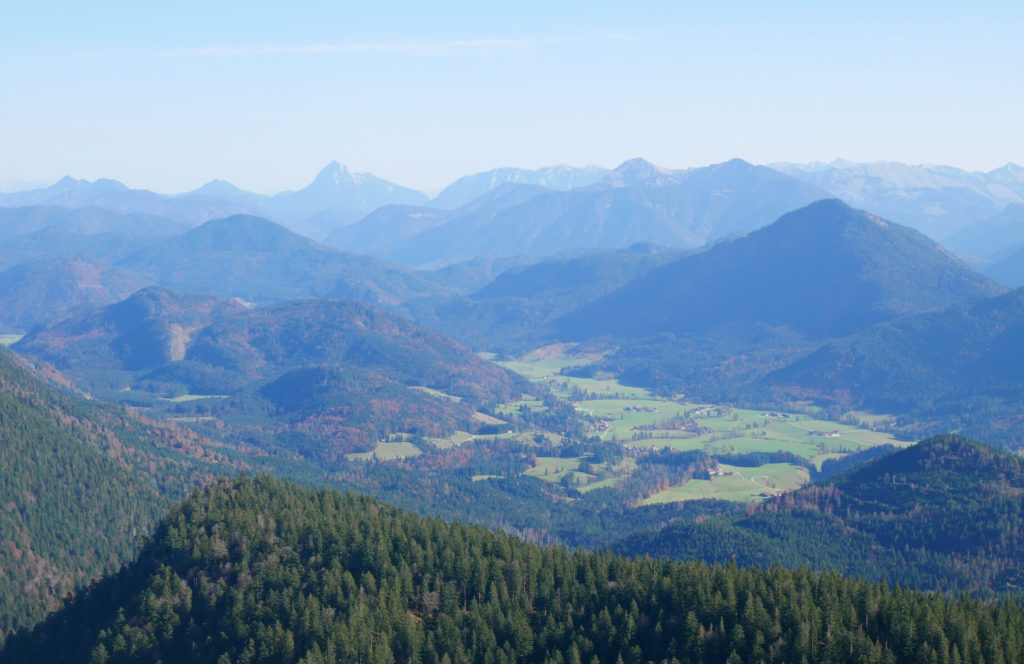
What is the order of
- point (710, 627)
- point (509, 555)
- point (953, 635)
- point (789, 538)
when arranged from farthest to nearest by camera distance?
point (789, 538), point (509, 555), point (710, 627), point (953, 635)

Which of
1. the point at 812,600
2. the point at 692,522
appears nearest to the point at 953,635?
the point at 812,600

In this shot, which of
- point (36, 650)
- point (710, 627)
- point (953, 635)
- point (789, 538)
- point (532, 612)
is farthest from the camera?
point (789, 538)

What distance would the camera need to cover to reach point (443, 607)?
368 feet

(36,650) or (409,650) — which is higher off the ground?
(409,650)

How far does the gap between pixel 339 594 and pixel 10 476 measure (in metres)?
109

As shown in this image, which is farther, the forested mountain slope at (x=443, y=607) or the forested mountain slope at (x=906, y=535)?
the forested mountain slope at (x=906, y=535)

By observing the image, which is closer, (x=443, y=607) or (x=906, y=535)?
(x=443, y=607)

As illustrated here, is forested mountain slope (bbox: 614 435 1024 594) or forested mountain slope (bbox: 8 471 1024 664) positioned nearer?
forested mountain slope (bbox: 8 471 1024 664)

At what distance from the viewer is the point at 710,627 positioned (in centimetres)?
10006

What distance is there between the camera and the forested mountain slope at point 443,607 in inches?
3782

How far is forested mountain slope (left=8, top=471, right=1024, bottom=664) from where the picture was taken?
96062 millimetres

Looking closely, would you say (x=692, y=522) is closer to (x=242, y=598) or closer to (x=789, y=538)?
(x=789, y=538)

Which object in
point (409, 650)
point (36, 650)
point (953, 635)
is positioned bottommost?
point (36, 650)

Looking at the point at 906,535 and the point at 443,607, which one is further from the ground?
the point at 443,607
